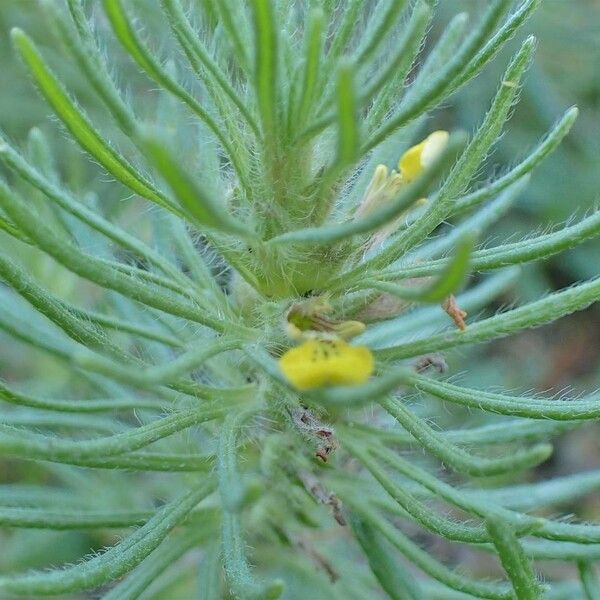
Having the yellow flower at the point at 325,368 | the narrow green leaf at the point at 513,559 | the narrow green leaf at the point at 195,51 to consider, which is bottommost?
the narrow green leaf at the point at 513,559

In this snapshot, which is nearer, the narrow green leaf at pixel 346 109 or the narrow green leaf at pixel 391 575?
the narrow green leaf at pixel 346 109

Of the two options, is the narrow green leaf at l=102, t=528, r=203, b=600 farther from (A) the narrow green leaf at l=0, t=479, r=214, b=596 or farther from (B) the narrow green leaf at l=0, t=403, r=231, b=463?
(B) the narrow green leaf at l=0, t=403, r=231, b=463

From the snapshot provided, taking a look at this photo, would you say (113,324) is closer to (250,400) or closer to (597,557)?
(250,400)

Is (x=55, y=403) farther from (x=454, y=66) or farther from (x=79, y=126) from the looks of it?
(x=454, y=66)

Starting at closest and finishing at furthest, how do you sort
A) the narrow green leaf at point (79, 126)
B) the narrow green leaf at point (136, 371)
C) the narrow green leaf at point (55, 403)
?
the narrow green leaf at point (136, 371) < the narrow green leaf at point (79, 126) < the narrow green leaf at point (55, 403)

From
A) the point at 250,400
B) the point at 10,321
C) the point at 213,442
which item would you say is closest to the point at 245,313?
the point at 250,400

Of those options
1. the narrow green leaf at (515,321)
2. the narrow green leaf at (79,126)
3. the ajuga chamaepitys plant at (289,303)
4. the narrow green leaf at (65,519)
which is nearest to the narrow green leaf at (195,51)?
the ajuga chamaepitys plant at (289,303)

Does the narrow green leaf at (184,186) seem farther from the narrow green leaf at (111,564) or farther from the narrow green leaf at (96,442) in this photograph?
the narrow green leaf at (111,564)

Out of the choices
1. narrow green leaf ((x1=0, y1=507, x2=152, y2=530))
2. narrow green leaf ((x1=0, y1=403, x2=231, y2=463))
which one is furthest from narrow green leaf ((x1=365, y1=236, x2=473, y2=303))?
narrow green leaf ((x1=0, y1=507, x2=152, y2=530))

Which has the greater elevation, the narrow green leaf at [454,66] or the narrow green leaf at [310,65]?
the narrow green leaf at [310,65]
